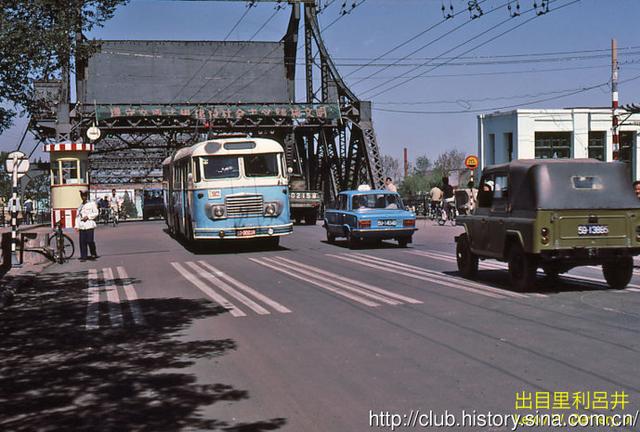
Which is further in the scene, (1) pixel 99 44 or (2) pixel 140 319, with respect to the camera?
(1) pixel 99 44

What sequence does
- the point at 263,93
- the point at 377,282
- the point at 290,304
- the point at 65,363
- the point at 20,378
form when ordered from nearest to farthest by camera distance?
the point at 20,378 → the point at 65,363 → the point at 290,304 → the point at 377,282 → the point at 263,93

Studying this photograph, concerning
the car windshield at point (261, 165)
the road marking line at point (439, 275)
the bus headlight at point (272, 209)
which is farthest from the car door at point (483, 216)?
the car windshield at point (261, 165)

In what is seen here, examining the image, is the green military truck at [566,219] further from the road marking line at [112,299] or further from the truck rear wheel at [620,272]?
the road marking line at [112,299]

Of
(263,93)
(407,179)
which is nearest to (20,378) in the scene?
(263,93)

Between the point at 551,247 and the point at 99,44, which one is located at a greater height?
the point at 99,44

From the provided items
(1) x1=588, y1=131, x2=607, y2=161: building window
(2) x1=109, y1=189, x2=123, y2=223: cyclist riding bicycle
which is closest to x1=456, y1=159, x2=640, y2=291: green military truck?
(2) x1=109, y1=189, x2=123, y2=223: cyclist riding bicycle

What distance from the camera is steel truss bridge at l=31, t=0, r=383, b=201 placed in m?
44.2

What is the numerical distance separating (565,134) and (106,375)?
167ft

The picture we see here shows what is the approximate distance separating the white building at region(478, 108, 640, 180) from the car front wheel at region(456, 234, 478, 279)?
3871 centimetres

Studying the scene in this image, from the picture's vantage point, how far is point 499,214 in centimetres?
1297

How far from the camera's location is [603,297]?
11.3 metres

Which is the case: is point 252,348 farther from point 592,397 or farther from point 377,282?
point 377,282

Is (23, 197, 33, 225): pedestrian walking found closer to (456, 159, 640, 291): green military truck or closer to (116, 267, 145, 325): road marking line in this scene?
(116, 267, 145, 325): road marking line

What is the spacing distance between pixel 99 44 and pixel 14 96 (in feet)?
6.51
